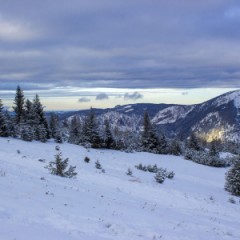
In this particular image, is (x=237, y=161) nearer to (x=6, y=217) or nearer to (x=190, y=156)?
(x=190, y=156)

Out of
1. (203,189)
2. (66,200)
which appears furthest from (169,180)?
(66,200)

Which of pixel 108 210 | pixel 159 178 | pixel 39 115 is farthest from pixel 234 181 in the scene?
pixel 39 115

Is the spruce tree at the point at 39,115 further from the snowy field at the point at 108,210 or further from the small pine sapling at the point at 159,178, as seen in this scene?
the small pine sapling at the point at 159,178

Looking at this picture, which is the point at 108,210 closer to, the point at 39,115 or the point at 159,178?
the point at 159,178

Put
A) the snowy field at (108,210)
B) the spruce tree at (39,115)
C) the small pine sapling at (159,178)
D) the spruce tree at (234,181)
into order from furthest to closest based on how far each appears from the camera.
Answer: the spruce tree at (39,115)
the spruce tree at (234,181)
the small pine sapling at (159,178)
the snowy field at (108,210)

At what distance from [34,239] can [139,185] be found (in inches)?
623

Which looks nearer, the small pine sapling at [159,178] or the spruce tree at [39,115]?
the small pine sapling at [159,178]

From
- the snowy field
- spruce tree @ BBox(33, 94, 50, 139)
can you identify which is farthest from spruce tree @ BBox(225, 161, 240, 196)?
spruce tree @ BBox(33, 94, 50, 139)

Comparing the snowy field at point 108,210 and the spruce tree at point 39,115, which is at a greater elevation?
the spruce tree at point 39,115

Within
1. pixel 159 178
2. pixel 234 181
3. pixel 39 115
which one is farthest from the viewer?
pixel 39 115

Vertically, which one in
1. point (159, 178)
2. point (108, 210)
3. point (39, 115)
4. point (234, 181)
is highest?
point (39, 115)

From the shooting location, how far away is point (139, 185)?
24453mm

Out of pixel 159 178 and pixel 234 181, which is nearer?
pixel 159 178

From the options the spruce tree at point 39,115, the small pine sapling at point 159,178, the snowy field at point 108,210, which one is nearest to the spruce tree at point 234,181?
the snowy field at point 108,210
